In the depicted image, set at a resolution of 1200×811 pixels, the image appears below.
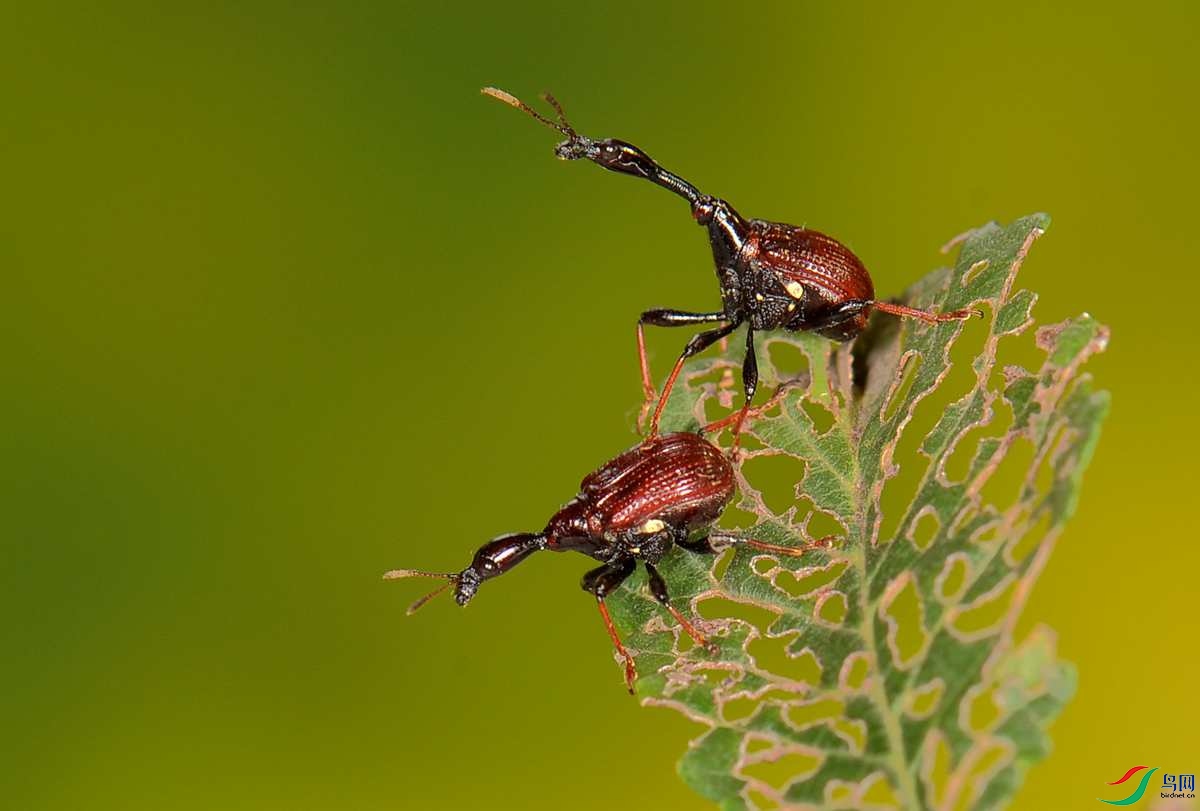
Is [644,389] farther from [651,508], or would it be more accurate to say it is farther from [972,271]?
[972,271]

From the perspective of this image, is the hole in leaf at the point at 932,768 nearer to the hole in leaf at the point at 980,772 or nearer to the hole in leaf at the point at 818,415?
the hole in leaf at the point at 980,772

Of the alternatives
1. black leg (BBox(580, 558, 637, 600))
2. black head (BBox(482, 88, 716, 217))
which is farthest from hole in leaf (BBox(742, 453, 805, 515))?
black head (BBox(482, 88, 716, 217))

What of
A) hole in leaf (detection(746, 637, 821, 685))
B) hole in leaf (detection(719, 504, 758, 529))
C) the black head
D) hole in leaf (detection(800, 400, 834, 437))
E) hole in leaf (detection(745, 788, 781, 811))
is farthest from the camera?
the black head

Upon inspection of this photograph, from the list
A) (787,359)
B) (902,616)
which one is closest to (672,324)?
(787,359)

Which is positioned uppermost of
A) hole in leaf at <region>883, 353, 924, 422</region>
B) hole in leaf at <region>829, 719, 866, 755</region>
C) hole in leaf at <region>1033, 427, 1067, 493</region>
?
hole in leaf at <region>883, 353, 924, 422</region>

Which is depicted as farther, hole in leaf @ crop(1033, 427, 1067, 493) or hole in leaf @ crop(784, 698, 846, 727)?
hole in leaf @ crop(784, 698, 846, 727)

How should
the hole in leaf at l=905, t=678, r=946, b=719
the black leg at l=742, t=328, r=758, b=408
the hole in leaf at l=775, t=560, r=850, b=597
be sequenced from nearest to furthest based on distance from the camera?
the hole in leaf at l=905, t=678, r=946, b=719
the hole in leaf at l=775, t=560, r=850, b=597
the black leg at l=742, t=328, r=758, b=408

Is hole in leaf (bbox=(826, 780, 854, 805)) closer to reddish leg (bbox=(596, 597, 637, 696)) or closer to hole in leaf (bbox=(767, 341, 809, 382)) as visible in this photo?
reddish leg (bbox=(596, 597, 637, 696))

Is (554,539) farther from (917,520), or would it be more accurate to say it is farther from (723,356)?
(917,520)
